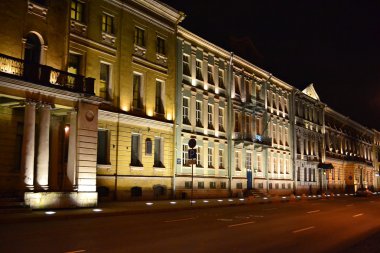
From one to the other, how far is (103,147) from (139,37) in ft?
29.4

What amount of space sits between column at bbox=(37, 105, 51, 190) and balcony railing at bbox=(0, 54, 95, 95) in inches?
55.5

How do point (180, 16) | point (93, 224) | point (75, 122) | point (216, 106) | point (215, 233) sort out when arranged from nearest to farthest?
1. point (215, 233)
2. point (93, 224)
3. point (75, 122)
4. point (180, 16)
5. point (216, 106)

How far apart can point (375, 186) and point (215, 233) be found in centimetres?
9288

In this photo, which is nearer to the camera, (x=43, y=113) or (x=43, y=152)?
(x=43, y=152)

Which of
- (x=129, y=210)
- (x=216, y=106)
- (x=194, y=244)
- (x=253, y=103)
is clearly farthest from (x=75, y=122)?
(x=253, y=103)

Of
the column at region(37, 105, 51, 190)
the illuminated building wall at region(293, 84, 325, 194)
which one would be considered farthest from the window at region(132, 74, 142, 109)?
the illuminated building wall at region(293, 84, 325, 194)

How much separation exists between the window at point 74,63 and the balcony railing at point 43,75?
2725mm

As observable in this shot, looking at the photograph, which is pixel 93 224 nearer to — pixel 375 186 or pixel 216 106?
pixel 216 106

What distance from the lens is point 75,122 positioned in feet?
76.6

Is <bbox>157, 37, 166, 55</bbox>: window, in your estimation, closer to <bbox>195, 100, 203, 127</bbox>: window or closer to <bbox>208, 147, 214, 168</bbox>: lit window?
<bbox>195, 100, 203, 127</bbox>: window

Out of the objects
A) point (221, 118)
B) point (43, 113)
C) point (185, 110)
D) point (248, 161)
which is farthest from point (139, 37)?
point (248, 161)

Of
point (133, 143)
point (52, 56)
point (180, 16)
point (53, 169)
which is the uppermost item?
point (180, 16)

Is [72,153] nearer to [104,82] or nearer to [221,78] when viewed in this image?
[104,82]

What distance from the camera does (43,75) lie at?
71.8 feet
